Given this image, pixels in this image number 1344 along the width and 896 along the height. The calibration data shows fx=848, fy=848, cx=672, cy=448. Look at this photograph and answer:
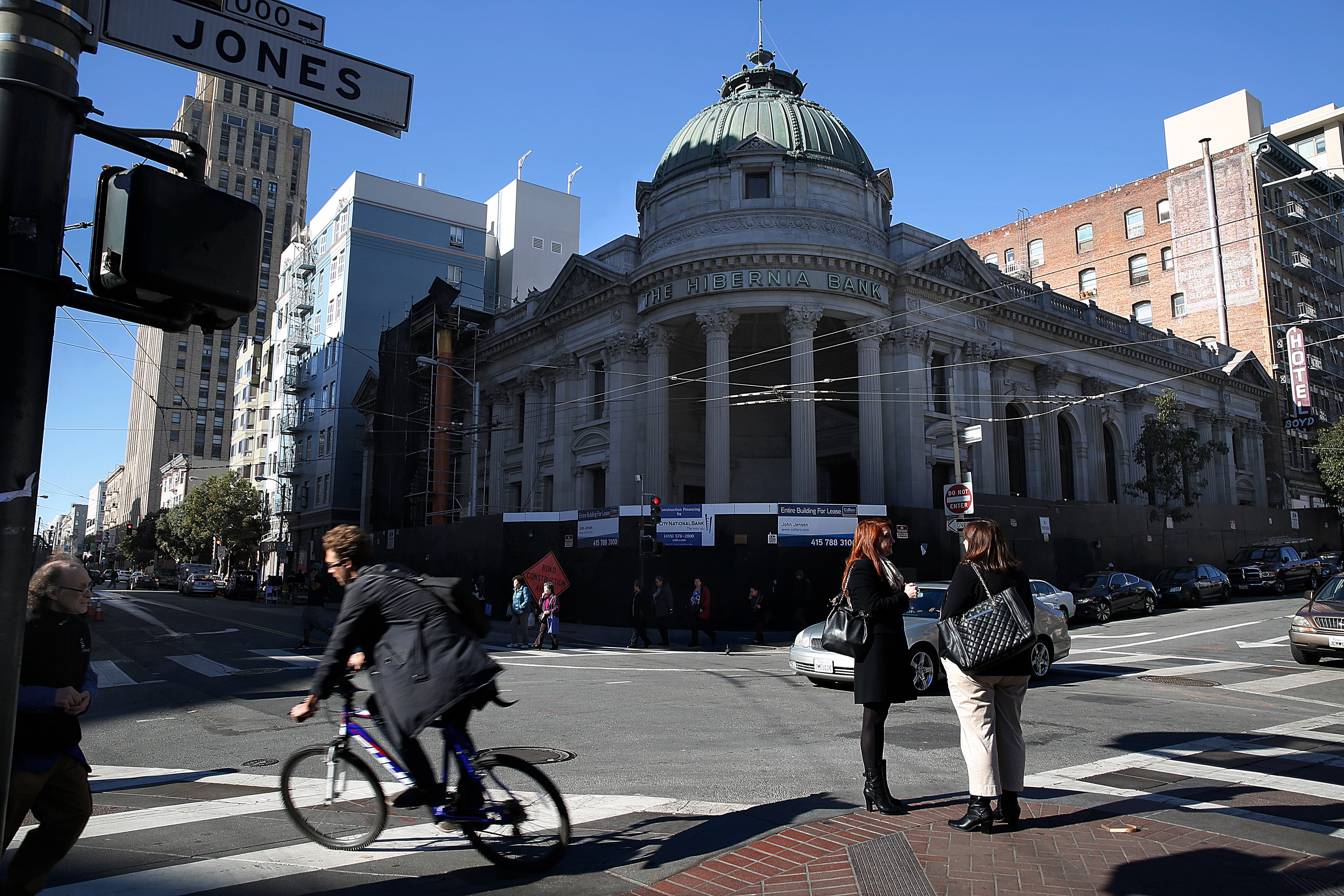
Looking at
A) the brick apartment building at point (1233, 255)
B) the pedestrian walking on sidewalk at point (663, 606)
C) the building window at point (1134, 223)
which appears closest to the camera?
the pedestrian walking on sidewalk at point (663, 606)

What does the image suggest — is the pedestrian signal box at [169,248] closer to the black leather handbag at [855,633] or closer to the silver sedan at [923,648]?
the black leather handbag at [855,633]

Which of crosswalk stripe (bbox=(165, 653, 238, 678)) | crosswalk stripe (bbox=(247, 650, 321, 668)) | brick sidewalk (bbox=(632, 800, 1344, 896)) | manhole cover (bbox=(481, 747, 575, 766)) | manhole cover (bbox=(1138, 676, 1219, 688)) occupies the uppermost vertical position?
brick sidewalk (bbox=(632, 800, 1344, 896))

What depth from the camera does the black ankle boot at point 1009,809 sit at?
16.6 feet

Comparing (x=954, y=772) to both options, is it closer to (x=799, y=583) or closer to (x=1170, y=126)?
(x=799, y=583)

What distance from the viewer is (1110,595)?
83.0 ft

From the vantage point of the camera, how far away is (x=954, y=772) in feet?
22.1

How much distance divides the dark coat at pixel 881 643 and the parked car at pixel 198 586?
50254mm

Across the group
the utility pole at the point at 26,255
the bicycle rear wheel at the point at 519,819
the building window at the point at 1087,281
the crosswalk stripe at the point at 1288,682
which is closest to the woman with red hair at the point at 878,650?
the bicycle rear wheel at the point at 519,819

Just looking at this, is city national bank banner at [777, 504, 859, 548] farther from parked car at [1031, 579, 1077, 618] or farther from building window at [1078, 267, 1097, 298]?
building window at [1078, 267, 1097, 298]

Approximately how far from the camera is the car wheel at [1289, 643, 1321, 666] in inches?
556

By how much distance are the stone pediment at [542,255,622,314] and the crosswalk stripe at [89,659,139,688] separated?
21.3 meters

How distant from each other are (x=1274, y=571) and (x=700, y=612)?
25.3m

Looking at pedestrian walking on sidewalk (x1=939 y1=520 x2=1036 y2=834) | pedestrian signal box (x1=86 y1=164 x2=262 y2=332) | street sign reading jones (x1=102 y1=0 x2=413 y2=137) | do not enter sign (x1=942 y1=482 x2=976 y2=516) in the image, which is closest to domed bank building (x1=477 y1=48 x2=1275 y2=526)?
do not enter sign (x1=942 y1=482 x2=976 y2=516)

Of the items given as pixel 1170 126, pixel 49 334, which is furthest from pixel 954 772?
pixel 1170 126
